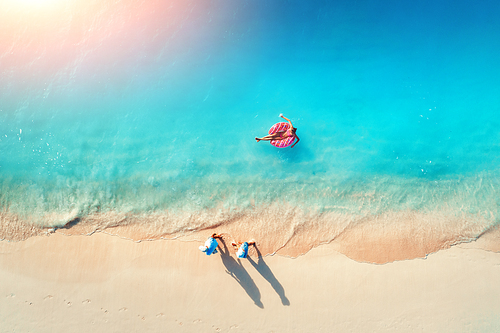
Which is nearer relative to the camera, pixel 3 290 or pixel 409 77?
pixel 3 290

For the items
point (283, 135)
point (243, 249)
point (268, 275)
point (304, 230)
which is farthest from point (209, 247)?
point (283, 135)

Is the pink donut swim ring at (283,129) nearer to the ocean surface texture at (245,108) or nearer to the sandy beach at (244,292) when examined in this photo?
the ocean surface texture at (245,108)

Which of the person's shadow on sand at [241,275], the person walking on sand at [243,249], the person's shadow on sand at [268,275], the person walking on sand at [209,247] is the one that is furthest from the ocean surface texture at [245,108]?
the person's shadow on sand at [268,275]

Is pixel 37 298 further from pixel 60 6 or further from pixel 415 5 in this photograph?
pixel 415 5

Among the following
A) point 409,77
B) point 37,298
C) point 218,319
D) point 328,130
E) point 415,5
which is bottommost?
point 218,319

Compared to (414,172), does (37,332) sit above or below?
below

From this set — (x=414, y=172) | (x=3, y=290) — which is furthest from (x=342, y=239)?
(x=3, y=290)

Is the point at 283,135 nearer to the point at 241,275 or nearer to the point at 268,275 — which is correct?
the point at 268,275
